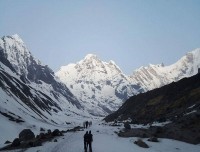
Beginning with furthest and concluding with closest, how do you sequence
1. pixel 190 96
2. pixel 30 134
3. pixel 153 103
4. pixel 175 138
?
pixel 153 103
pixel 190 96
pixel 30 134
pixel 175 138

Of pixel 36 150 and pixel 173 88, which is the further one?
pixel 173 88

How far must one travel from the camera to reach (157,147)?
36375 millimetres

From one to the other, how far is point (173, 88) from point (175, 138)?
6396 centimetres

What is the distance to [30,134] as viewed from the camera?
48.9 m

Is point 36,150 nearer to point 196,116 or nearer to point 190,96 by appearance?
point 196,116

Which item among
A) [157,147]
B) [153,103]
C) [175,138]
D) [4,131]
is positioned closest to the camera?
[157,147]

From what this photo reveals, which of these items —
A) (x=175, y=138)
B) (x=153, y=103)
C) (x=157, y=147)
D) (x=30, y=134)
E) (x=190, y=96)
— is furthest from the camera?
(x=153, y=103)

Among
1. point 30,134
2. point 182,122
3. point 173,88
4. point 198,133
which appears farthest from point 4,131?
point 173,88

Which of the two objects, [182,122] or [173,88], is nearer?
[182,122]

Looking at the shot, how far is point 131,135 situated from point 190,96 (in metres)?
33.3

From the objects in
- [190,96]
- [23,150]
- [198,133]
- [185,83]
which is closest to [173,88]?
[185,83]

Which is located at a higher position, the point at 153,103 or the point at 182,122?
the point at 153,103

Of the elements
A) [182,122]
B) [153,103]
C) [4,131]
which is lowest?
[182,122]

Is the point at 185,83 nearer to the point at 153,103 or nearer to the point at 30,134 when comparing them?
the point at 153,103
